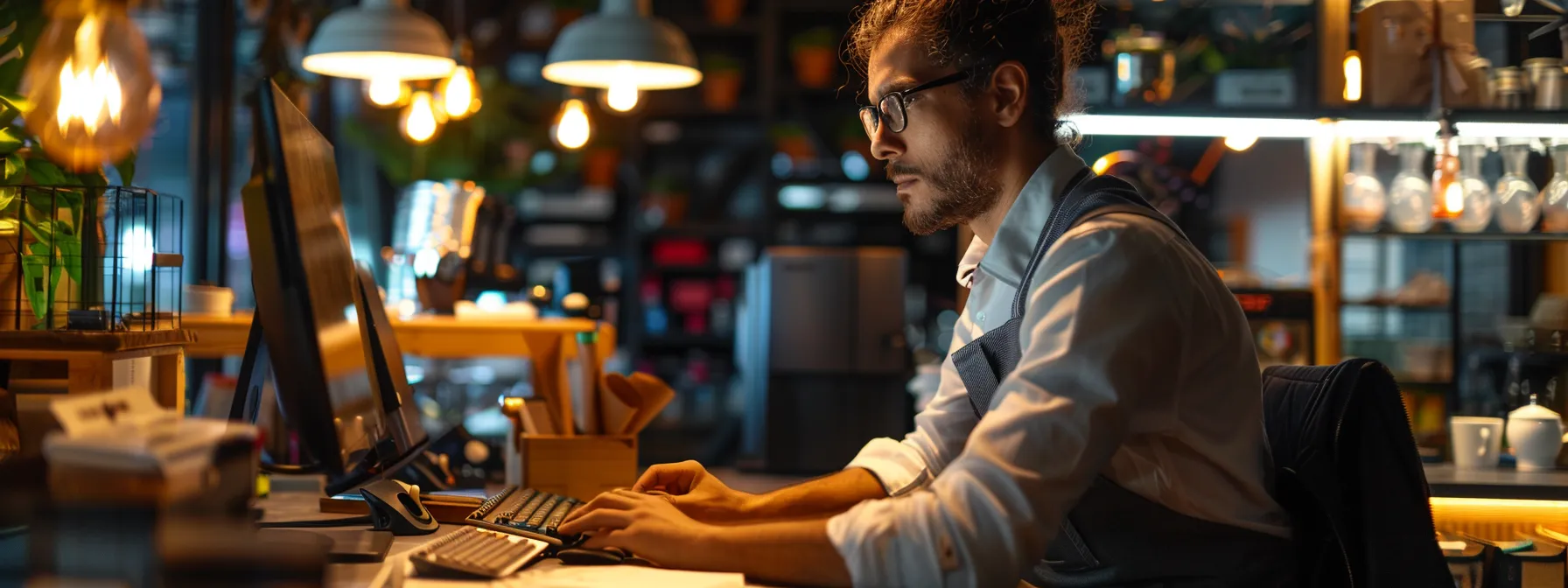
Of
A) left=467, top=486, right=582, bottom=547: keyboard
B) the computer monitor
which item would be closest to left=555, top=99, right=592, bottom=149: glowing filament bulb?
left=467, top=486, right=582, bottom=547: keyboard

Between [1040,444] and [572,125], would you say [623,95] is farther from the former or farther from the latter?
[1040,444]

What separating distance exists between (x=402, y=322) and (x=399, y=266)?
2.78 feet

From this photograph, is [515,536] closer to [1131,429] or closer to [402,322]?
[1131,429]

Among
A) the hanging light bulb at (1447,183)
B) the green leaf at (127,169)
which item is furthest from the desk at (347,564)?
the hanging light bulb at (1447,183)

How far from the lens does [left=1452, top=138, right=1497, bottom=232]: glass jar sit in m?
3.02

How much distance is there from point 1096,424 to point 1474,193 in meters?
2.41

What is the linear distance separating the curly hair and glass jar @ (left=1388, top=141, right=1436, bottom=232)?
1.92 m

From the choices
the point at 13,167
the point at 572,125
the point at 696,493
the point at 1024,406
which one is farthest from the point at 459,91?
the point at 1024,406

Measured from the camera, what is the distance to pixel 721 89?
23.3ft

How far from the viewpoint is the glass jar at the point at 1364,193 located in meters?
3.13

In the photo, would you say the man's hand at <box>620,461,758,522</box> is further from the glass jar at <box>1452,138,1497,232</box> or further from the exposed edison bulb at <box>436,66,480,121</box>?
the exposed edison bulb at <box>436,66,480,121</box>

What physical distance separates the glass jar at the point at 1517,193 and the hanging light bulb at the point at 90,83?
2955 millimetres

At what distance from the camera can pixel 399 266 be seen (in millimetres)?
3902

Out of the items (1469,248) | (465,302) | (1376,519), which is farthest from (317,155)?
(1469,248)
